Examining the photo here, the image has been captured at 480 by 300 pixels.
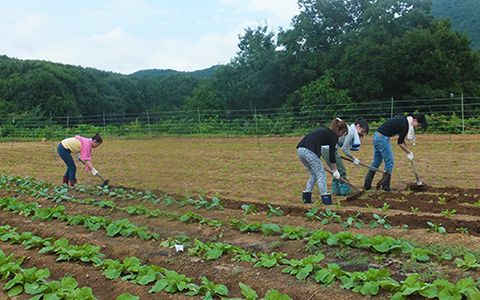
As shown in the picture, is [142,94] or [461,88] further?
[142,94]

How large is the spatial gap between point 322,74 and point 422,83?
648 centimetres

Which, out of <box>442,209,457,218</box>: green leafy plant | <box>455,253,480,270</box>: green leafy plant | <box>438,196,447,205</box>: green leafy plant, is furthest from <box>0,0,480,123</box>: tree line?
<box>455,253,480,270</box>: green leafy plant

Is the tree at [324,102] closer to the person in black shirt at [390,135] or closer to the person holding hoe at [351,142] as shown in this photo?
the person in black shirt at [390,135]

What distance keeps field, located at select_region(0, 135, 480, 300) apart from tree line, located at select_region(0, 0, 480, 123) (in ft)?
52.6

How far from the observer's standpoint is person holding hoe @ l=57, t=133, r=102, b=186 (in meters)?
9.42

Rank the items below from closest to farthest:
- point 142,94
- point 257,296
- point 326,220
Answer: point 257,296, point 326,220, point 142,94

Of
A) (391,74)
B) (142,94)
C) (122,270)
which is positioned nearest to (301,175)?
(122,270)

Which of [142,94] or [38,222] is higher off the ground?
[142,94]

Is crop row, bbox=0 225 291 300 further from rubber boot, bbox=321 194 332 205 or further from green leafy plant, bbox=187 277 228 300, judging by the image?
rubber boot, bbox=321 194 332 205

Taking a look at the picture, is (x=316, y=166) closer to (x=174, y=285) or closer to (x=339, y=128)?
(x=339, y=128)

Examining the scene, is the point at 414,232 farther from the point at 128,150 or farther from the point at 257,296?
the point at 128,150

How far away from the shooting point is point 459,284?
11.0 feet

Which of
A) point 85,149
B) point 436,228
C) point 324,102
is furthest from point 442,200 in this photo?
point 324,102

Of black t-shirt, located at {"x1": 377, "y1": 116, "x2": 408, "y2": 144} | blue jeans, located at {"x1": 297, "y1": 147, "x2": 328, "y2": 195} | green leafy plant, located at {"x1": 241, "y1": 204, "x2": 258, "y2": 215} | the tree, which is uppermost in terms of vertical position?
the tree
